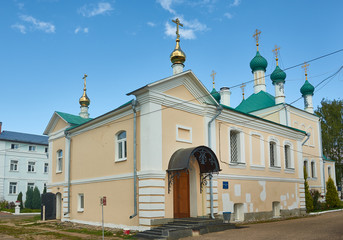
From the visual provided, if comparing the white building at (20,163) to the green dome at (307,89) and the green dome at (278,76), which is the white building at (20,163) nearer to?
the green dome at (278,76)

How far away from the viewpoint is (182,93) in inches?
574

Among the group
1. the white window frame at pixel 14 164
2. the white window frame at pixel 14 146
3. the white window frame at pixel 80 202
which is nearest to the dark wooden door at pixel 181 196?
the white window frame at pixel 80 202

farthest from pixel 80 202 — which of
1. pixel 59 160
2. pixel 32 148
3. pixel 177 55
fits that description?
pixel 32 148

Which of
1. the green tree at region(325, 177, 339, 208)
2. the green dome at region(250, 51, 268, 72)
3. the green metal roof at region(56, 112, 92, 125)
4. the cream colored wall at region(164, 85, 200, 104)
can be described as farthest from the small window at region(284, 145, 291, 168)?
the green metal roof at region(56, 112, 92, 125)

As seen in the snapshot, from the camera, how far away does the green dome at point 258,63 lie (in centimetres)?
2642

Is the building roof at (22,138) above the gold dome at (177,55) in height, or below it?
below

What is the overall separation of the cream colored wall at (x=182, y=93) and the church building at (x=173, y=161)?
44mm

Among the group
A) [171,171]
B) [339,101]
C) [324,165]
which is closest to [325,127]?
[339,101]

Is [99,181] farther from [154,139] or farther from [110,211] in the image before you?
[154,139]

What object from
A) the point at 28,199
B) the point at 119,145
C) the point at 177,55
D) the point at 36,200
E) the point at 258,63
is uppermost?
the point at 258,63

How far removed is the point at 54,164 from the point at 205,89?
10306 millimetres

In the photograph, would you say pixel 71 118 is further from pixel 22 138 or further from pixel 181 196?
pixel 22 138

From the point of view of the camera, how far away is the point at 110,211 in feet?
47.8

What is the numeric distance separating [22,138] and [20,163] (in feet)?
10.1
